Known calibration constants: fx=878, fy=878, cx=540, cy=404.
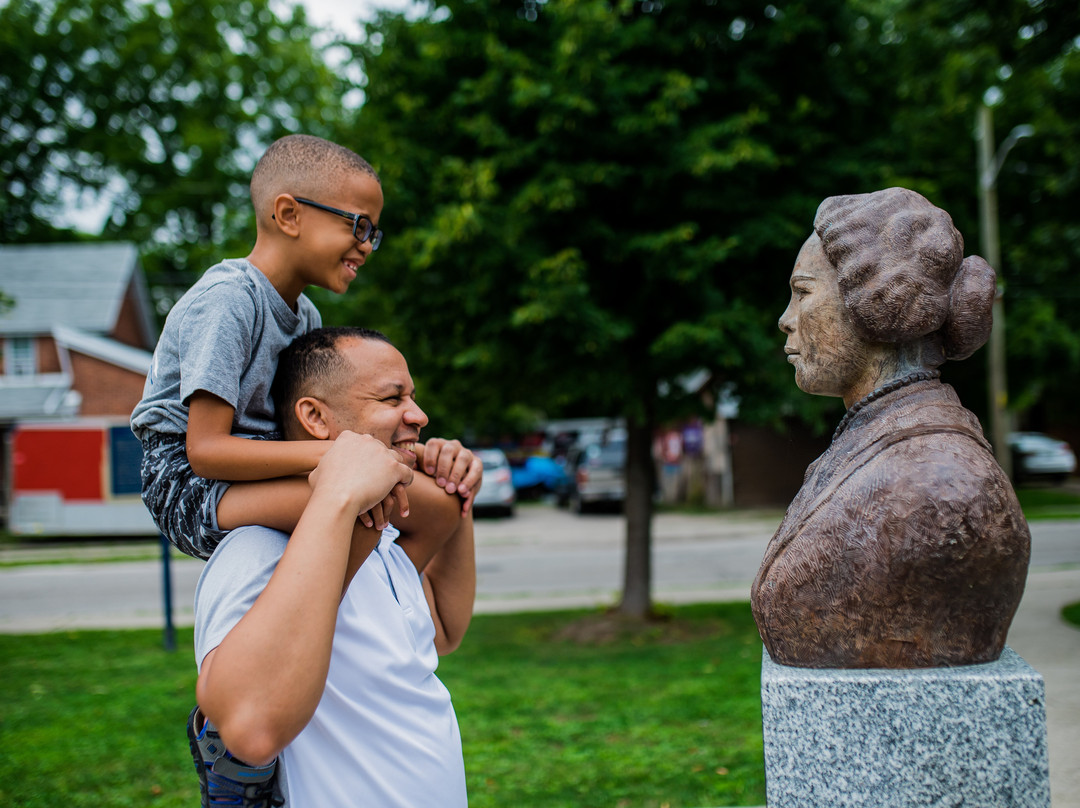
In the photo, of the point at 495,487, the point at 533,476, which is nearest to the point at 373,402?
the point at 495,487

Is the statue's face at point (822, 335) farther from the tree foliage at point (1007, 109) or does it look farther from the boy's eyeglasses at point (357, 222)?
the tree foliage at point (1007, 109)

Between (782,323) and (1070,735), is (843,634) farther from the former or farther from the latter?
(1070,735)

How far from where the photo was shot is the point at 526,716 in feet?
19.6

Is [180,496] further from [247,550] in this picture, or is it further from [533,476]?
[533,476]

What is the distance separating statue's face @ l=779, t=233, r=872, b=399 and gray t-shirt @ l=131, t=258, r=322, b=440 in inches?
51.6

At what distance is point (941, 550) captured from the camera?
199 centimetres

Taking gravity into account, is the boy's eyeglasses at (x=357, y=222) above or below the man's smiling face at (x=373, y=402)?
above

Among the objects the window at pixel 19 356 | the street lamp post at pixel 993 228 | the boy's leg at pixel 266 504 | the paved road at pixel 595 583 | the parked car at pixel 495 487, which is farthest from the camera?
the window at pixel 19 356

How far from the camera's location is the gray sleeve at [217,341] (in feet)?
5.64

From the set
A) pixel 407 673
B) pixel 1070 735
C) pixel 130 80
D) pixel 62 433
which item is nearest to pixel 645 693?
pixel 1070 735

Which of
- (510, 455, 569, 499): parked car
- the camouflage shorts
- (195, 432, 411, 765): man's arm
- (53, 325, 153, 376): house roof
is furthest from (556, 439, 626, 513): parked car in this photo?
(195, 432, 411, 765): man's arm

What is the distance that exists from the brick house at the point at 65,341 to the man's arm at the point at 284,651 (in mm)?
19720

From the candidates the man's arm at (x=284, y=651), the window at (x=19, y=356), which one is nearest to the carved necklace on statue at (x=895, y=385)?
the man's arm at (x=284, y=651)

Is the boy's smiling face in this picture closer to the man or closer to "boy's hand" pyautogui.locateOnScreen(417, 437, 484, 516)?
the man
